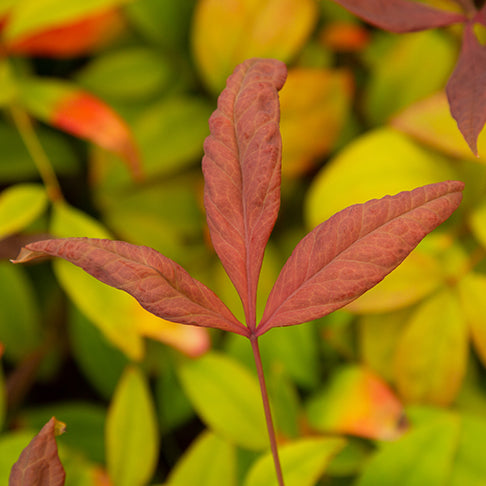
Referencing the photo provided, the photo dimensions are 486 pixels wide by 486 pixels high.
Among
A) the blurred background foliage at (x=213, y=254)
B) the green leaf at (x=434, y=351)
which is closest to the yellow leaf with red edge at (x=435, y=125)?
the blurred background foliage at (x=213, y=254)

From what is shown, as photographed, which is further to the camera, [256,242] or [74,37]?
[74,37]

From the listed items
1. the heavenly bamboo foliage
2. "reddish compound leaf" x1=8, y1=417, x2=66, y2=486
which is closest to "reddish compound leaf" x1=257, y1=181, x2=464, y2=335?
the heavenly bamboo foliage

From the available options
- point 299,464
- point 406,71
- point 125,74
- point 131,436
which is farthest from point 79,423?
point 406,71

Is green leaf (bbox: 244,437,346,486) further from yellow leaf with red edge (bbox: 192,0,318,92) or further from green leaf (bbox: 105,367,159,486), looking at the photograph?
yellow leaf with red edge (bbox: 192,0,318,92)

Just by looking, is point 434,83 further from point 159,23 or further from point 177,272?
point 177,272

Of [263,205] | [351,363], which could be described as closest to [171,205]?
[351,363]

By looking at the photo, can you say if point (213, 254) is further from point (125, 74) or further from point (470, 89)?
point (470, 89)
